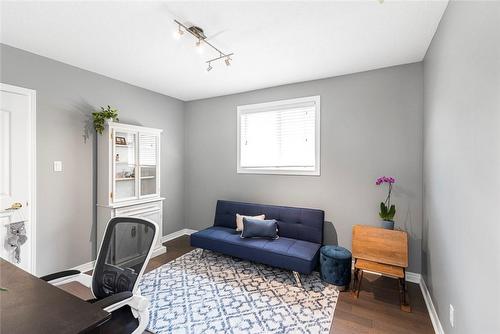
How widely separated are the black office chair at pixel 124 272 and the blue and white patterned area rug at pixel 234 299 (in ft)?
2.23

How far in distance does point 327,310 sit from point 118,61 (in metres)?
3.52

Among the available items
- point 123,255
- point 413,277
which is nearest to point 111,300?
point 123,255

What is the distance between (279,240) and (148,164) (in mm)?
2252

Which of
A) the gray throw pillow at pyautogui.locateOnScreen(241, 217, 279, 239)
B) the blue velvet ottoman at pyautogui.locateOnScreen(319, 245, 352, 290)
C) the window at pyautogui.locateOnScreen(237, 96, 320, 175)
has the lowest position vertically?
the blue velvet ottoman at pyautogui.locateOnScreen(319, 245, 352, 290)

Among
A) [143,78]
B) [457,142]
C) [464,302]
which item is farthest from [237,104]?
[464,302]

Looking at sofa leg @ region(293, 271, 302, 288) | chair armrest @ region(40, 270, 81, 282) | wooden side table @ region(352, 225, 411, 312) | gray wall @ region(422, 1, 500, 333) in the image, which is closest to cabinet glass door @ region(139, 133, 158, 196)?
chair armrest @ region(40, 270, 81, 282)

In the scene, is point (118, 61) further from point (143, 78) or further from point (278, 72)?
point (278, 72)

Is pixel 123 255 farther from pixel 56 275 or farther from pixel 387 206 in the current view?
pixel 387 206

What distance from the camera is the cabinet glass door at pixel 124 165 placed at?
304cm

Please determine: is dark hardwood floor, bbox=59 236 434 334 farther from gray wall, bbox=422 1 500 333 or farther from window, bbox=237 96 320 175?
window, bbox=237 96 320 175

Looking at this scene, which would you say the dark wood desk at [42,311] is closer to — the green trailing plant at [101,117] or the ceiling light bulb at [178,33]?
the ceiling light bulb at [178,33]

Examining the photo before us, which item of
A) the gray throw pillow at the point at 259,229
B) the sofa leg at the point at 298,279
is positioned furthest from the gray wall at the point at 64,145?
the sofa leg at the point at 298,279

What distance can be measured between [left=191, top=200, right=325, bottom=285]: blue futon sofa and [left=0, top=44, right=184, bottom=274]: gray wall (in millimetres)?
1495

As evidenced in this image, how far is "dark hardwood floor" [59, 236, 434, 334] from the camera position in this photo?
1896 millimetres
